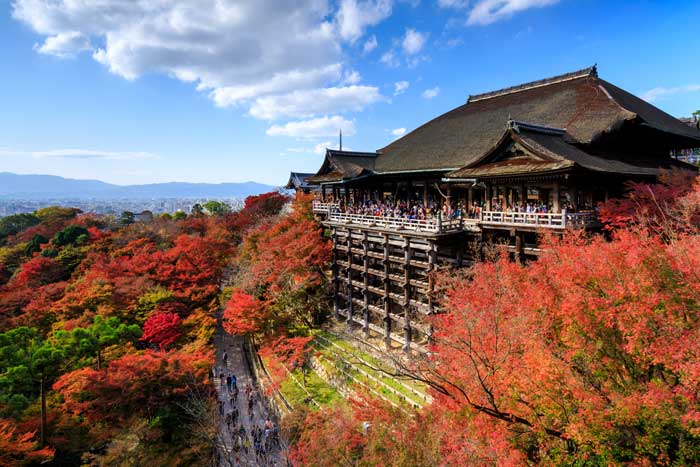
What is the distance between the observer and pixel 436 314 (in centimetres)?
1734

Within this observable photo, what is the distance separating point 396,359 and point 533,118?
14259 mm

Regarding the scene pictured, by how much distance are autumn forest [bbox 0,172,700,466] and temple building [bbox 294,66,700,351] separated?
1309 mm

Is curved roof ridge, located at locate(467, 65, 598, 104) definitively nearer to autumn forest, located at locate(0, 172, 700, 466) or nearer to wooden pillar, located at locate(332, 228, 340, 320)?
autumn forest, located at locate(0, 172, 700, 466)

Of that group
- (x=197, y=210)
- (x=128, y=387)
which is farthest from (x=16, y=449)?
(x=197, y=210)

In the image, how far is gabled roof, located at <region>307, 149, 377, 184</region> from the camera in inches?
939

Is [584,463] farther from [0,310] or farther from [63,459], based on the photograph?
[0,310]

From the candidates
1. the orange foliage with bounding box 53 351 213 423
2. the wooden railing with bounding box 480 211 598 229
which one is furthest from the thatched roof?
the orange foliage with bounding box 53 351 213 423

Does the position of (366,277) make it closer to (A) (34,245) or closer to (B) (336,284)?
(B) (336,284)

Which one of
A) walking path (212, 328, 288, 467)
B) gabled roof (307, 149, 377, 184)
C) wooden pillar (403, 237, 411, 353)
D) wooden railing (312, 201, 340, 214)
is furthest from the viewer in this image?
wooden railing (312, 201, 340, 214)

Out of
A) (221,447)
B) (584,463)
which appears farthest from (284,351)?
(584,463)

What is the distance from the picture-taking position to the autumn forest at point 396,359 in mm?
8352

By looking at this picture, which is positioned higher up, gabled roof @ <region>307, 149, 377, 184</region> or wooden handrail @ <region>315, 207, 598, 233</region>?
gabled roof @ <region>307, 149, 377, 184</region>

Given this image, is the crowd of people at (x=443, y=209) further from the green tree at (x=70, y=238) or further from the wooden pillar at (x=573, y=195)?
the green tree at (x=70, y=238)

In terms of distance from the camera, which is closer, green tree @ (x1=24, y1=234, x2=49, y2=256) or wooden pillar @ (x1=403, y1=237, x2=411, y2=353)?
wooden pillar @ (x1=403, y1=237, x2=411, y2=353)
